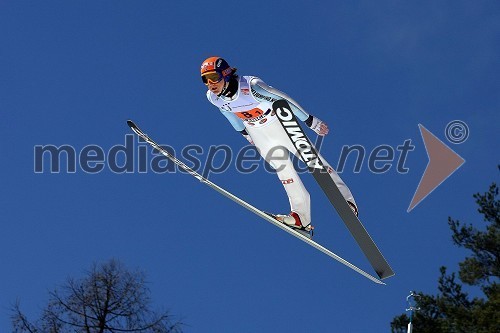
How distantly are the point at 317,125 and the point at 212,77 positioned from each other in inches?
63.0

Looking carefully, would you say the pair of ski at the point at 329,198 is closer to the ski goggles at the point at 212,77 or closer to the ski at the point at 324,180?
the ski at the point at 324,180

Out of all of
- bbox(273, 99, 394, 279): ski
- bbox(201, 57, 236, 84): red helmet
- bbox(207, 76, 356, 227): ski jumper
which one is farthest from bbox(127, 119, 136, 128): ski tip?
bbox(273, 99, 394, 279): ski

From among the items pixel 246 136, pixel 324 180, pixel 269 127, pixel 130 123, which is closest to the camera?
pixel 324 180

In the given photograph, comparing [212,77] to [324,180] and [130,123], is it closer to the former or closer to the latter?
[324,180]

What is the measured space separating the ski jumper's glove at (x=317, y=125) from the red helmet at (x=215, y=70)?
1279 millimetres

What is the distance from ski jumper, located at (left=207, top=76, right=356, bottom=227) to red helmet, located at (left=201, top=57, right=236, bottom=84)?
0.23 m

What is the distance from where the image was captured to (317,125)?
528 inches

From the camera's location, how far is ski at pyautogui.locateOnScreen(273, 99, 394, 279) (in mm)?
13094

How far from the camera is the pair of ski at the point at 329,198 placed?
13.1 meters

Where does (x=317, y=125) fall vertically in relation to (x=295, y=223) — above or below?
above

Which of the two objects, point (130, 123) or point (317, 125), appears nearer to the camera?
point (317, 125)

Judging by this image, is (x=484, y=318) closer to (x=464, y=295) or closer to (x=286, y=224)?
(x=464, y=295)

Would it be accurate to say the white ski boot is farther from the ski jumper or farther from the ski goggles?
the ski goggles

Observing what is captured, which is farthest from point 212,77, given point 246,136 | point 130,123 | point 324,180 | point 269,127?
point 130,123
